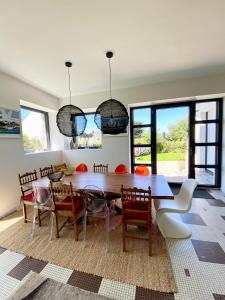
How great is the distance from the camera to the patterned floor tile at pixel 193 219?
2.59 metres

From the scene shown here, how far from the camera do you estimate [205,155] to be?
164 inches

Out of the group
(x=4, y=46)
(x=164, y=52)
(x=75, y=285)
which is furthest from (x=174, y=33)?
(x=75, y=285)

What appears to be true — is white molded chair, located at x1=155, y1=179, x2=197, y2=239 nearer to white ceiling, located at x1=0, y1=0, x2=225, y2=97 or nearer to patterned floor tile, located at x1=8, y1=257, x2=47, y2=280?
patterned floor tile, located at x1=8, y1=257, x2=47, y2=280

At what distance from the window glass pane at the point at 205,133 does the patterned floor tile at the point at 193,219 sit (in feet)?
6.86

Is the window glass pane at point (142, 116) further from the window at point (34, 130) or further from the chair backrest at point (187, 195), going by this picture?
the window at point (34, 130)

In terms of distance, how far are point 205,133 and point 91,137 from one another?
312 cm

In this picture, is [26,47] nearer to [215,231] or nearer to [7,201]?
[7,201]

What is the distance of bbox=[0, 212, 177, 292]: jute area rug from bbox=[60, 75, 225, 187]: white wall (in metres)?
2.14

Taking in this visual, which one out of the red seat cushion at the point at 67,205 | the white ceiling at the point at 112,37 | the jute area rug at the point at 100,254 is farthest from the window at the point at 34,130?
the red seat cushion at the point at 67,205

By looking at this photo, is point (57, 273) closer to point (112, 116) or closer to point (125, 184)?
point (125, 184)

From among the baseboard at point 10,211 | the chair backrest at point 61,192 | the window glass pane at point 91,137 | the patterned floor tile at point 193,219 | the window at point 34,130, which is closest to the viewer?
the chair backrest at point 61,192

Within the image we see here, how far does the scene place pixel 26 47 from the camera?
232 centimetres

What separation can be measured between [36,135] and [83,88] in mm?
1813

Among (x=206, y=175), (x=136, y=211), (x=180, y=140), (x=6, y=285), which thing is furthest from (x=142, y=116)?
(x=6, y=285)
